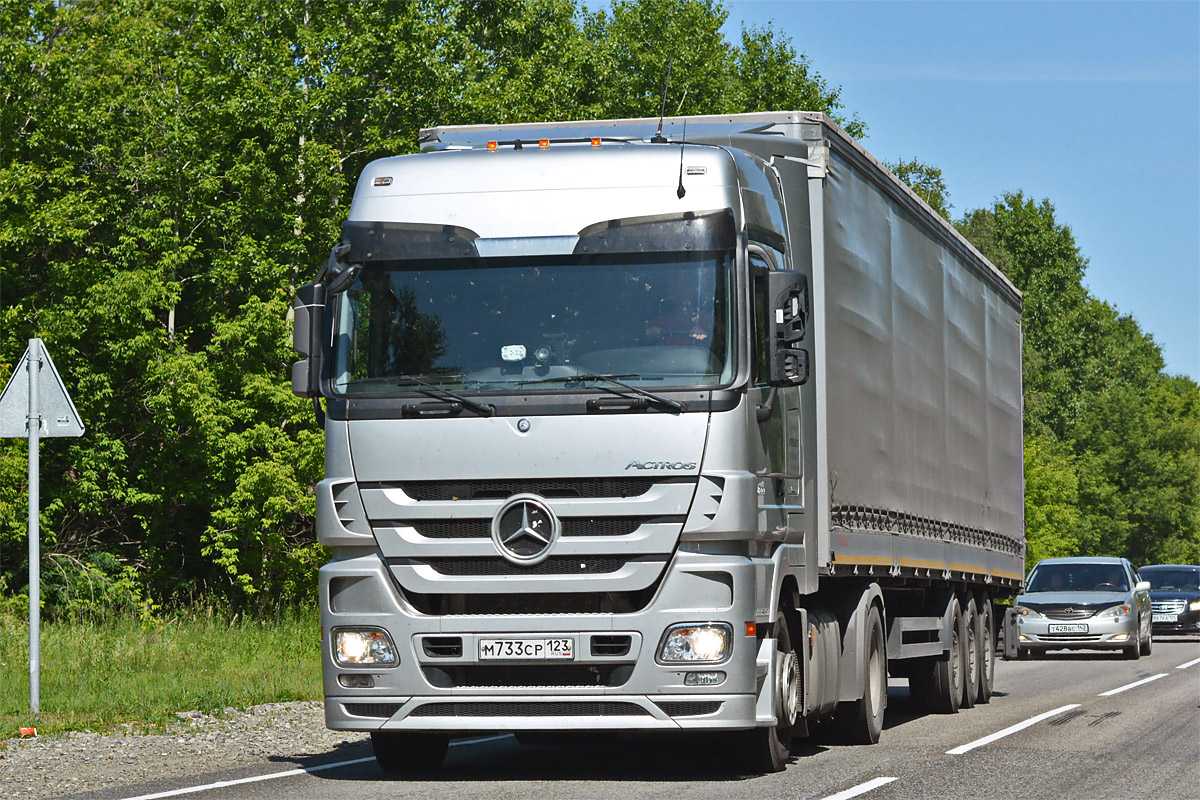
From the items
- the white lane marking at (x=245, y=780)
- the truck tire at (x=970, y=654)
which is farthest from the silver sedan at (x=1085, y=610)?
the white lane marking at (x=245, y=780)

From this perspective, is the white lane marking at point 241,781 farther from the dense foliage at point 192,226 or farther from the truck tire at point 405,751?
the dense foliage at point 192,226

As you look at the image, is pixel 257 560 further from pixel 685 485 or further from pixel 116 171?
pixel 685 485

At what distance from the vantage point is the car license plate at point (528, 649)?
9234 mm

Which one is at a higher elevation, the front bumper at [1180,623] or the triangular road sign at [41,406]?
the triangular road sign at [41,406]

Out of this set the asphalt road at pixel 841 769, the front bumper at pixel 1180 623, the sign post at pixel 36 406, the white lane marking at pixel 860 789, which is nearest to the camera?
the white lane marking at pixel 860 789

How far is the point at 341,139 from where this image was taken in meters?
34.2

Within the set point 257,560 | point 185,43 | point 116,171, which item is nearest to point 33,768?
point 257,560

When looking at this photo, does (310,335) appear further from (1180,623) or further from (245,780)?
(1180,623)

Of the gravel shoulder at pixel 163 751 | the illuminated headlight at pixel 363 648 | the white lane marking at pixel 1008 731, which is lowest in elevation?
the white lane marking at pixel 1008 731

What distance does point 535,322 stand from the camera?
9414mm

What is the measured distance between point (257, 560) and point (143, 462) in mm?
3266

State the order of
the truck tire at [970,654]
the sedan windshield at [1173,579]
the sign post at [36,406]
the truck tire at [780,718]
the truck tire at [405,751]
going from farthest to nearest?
the sedan windshield at [1173,579]
the truck tire at [970,654]
the sign post at [36,406]
the truck tire at [405,751]
the truck tire at [780,718]

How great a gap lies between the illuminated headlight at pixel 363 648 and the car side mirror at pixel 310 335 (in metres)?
1.38

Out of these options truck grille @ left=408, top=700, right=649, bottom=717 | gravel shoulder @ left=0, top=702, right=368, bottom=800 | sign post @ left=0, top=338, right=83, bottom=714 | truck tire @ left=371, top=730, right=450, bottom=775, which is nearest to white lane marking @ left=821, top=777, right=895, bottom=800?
truck grille @ left=408, top=700, right=649, bottom=717
